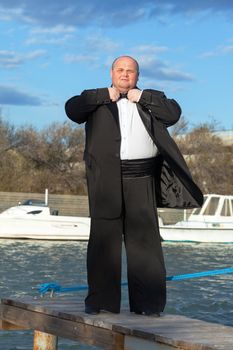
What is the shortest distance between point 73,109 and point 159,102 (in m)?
0.65

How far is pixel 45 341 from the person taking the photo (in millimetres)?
6477

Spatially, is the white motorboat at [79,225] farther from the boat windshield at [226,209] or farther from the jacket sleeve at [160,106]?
the jacket sleeve at [160,106]

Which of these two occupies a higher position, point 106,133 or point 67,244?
point 106,133

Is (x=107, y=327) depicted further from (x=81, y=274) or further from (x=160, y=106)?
(x=81, y=274)

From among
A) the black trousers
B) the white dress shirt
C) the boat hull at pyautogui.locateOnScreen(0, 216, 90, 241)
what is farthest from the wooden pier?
the boat hull at pyautogui.locateOnScreen(0, 216, 90, 241)

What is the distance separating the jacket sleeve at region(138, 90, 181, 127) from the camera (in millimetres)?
5609

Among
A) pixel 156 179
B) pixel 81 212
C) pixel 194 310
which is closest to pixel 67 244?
pixel 81 212

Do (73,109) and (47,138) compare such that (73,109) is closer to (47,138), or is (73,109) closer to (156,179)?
(156,179)

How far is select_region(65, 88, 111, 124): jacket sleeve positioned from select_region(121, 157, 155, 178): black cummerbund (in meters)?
0.46

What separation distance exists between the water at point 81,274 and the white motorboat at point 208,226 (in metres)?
0.59

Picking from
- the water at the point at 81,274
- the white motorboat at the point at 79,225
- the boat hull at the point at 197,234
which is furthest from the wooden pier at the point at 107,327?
A: the white motorboat at the point at 79,225

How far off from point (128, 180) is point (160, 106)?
0.60 metres

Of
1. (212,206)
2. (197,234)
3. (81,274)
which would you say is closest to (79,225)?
(197,234)

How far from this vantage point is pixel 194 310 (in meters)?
13.2
